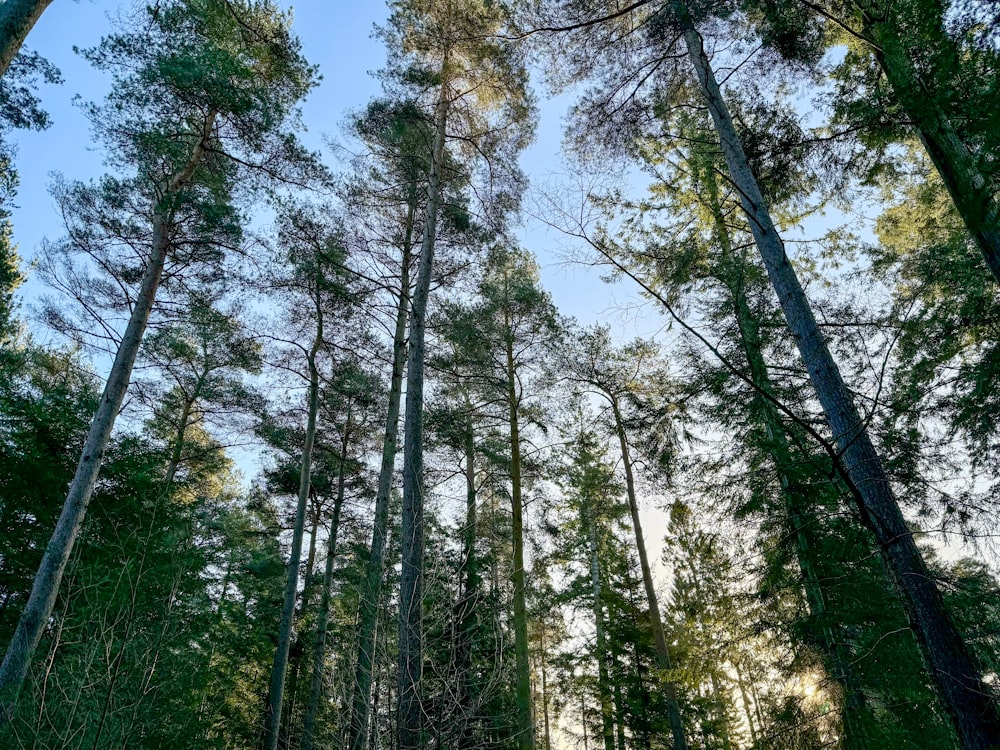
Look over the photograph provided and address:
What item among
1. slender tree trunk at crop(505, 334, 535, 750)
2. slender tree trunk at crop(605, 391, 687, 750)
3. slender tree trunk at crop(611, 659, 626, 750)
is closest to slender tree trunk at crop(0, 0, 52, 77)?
slender tree trunk at crop(505, 334, 535, 750)

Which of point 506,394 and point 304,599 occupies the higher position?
point 506,394

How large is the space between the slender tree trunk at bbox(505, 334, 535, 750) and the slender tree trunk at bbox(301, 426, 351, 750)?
3.10 m

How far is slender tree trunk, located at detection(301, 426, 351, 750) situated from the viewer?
941 cm

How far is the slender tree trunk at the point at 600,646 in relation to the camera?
495 inches

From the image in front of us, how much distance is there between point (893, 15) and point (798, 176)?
10.2ft

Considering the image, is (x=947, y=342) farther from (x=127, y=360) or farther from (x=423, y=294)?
(x=127, y=360)

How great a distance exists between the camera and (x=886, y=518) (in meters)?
2.99

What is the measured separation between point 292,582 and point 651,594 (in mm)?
6850

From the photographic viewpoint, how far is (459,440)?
35.5 feet

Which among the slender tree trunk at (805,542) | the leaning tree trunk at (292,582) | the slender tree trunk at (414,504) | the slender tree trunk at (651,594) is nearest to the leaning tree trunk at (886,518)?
the slender tree trunk at (805,542)

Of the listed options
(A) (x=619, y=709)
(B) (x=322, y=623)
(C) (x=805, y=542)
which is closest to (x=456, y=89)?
(C) (x=805, y=542)

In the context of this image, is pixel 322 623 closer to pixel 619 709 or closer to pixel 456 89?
pixel 619 709

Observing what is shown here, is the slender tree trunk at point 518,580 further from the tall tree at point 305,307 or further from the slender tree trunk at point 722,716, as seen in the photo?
the slender tree trunk at point 722,716

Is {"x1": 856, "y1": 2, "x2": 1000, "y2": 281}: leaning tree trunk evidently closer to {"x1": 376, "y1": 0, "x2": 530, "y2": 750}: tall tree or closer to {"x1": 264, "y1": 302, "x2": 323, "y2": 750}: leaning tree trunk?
{"x1": 376, "y1": 0, "x2": 530, "y2": 750}: tall tree
